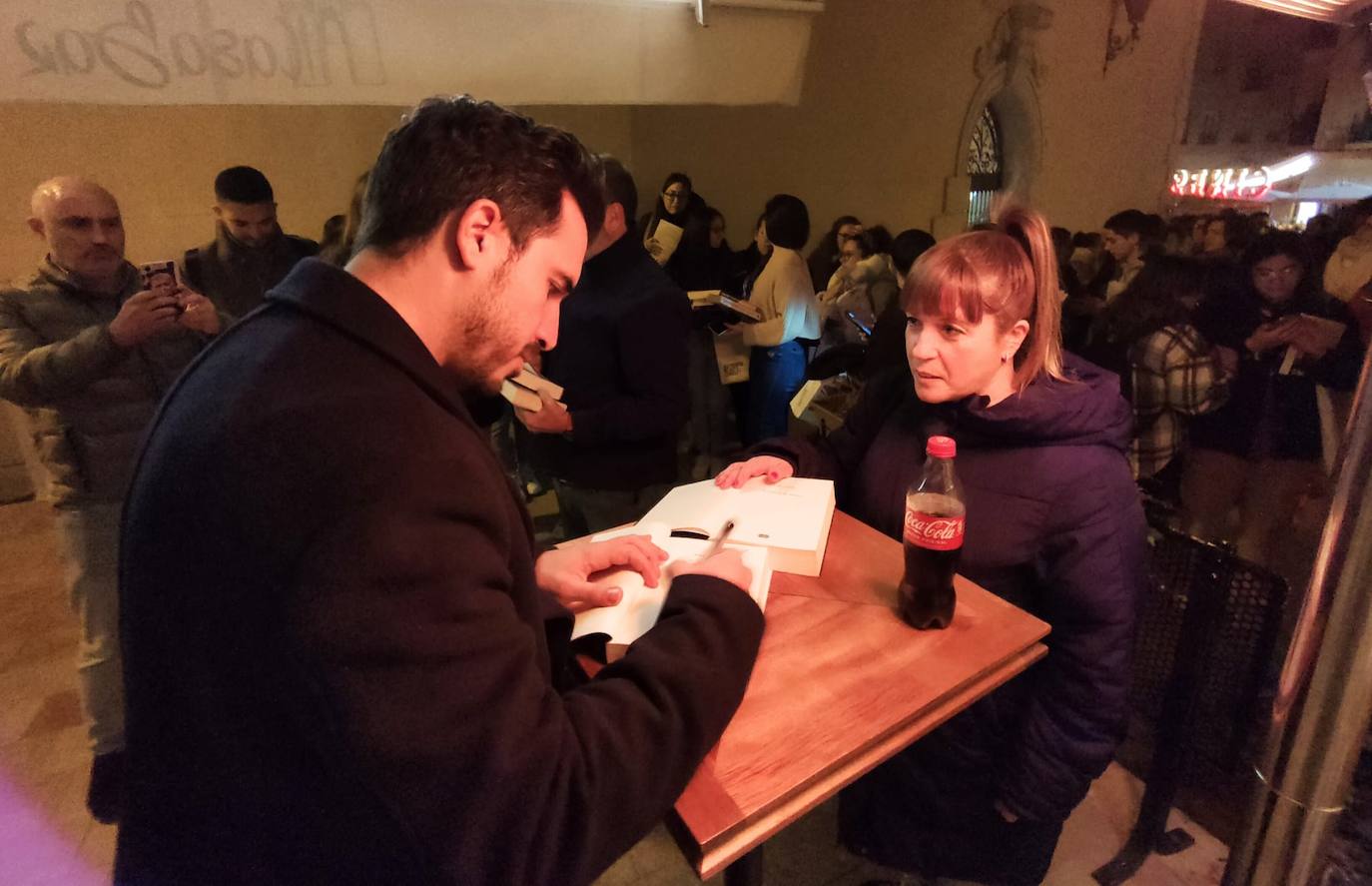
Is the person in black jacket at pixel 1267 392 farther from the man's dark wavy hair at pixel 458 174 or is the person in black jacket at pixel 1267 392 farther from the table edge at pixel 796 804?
the man's dark wavy hair at pixel 458 174

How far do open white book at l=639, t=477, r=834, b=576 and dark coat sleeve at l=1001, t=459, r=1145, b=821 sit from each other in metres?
0.43

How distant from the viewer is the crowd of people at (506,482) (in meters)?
0.64

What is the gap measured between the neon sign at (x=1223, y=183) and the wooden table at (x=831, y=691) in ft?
8.87

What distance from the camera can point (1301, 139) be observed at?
2.64 metres

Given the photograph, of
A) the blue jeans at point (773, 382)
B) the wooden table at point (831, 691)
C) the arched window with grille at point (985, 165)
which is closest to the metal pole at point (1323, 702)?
the wooden table at point (831, 691)

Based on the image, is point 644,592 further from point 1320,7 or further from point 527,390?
point 1320,7

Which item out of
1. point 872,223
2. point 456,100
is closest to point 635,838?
point 456,100

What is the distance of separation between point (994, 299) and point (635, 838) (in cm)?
109

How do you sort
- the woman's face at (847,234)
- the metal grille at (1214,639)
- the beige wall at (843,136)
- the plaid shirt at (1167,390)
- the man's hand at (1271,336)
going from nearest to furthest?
the metal grille at (1214,639) < the man's hand at (1271,336) < the plaid shirt at (1167,390) < the beige wall at (843,136) < the woman's face at (847,234)

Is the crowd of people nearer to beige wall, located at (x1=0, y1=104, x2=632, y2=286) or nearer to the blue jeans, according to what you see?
the blue jeans

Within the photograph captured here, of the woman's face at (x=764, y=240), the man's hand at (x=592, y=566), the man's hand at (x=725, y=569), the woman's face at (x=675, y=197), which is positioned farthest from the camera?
the woman's face at (x=675, y=197)

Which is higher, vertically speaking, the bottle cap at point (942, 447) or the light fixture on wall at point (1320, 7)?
the light fixture on wall at point (1320, 7)

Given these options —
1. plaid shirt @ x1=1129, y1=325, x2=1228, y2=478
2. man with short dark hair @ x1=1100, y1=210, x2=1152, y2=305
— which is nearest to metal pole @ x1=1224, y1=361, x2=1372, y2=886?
plaid shirt @ x1=1129, y1=325, x2=1228, y2=478

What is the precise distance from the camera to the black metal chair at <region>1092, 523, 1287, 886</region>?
6.14 ft
